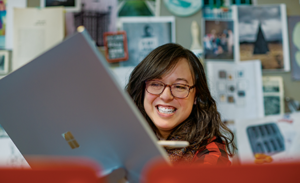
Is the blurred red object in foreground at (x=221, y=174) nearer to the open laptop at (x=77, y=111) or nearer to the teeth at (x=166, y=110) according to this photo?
the open laptop at (x=77, y=111)

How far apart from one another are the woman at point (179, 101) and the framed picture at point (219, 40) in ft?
1.88

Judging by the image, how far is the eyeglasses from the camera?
2.46 feet

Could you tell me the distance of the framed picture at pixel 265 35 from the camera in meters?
1.38

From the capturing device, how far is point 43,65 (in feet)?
1.24

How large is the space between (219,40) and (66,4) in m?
0.85

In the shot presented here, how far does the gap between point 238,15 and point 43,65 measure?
125 cm

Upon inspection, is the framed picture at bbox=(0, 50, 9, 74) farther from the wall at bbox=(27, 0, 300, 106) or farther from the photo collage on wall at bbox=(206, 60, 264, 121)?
the photo collage on wall at bbox=(206, 60, 264, 121)

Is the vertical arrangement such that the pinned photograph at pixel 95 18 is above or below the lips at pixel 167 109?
above

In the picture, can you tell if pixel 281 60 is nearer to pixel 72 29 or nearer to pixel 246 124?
pixel 246 124

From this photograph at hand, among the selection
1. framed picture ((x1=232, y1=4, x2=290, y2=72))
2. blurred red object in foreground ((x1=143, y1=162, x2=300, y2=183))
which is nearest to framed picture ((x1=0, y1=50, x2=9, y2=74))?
framed picture ((x1=232, y1=4, x2=290, y2=72))

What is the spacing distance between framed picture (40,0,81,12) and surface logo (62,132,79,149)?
3.50 ft

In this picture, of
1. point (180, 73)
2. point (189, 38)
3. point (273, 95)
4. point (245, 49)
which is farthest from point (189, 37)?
point (180, 73)

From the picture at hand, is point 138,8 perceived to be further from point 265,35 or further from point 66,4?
point 265,35

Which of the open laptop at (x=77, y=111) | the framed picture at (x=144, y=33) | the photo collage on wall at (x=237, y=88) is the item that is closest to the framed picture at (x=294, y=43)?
the photo collage on wall at (x=237, y=88)
